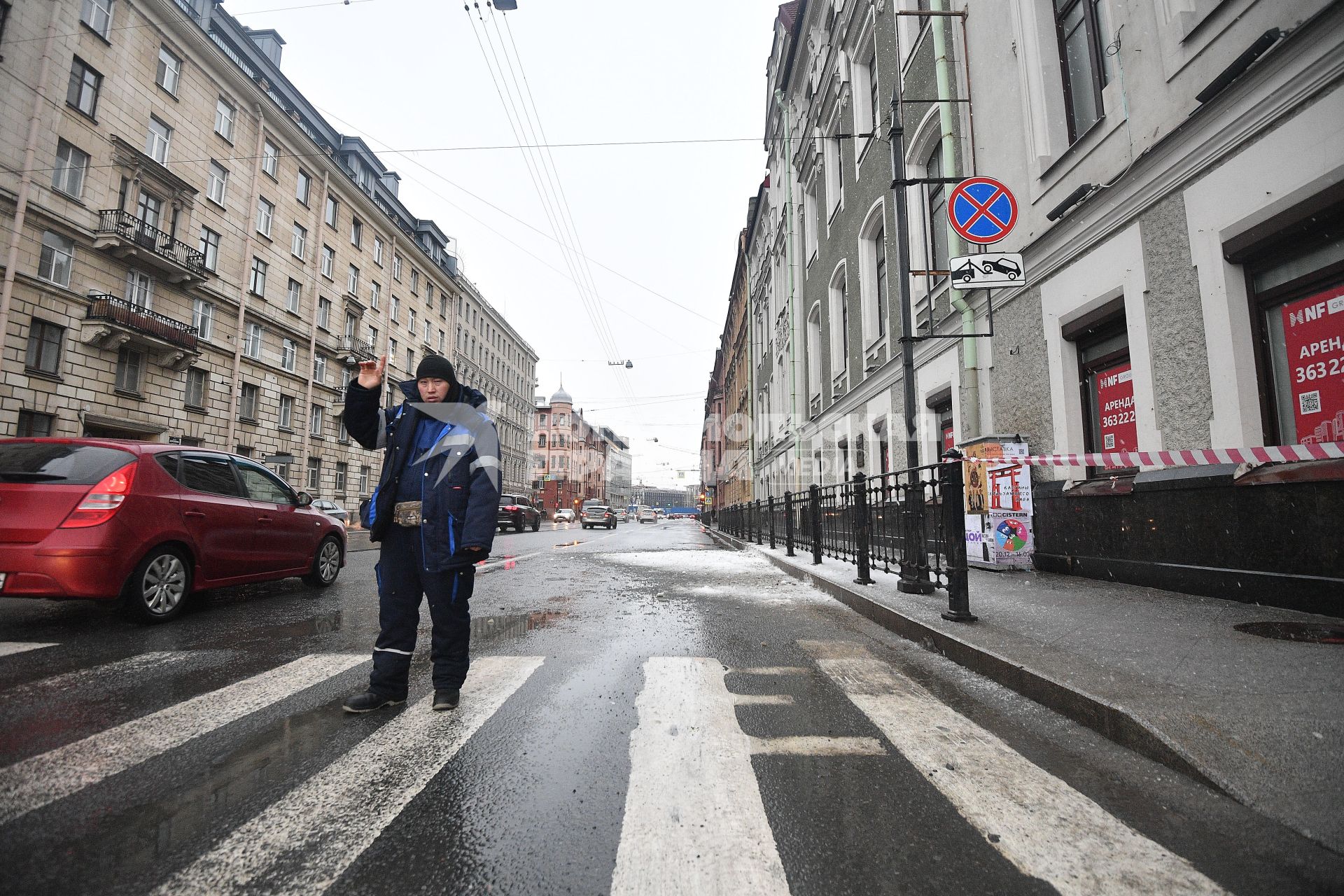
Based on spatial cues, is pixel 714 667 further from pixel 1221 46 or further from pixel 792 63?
pixel 792 63

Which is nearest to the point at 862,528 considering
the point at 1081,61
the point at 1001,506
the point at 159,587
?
the point at 1001,506

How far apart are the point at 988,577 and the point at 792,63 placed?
67.0 ft

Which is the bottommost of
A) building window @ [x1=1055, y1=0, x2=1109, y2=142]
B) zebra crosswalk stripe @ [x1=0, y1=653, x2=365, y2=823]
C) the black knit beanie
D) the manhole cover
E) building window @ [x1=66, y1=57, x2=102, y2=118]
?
zebra crosswalk stripe @ [x1=0, y1=653, x2=365, y2=823]

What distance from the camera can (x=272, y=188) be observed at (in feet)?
90.7

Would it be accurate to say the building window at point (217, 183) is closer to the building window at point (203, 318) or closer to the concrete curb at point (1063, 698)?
the building window at point (203, 318)

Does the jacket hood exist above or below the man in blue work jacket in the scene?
above

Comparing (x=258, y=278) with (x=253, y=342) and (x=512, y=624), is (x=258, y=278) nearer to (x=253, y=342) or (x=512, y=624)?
(x=253, y=342)

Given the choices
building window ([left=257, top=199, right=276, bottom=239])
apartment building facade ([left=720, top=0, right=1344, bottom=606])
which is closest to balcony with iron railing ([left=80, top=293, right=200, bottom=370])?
building window ([left=257, top=199, right=276, bottom=239])

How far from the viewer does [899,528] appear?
261 inches

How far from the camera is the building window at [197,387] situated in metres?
23.2

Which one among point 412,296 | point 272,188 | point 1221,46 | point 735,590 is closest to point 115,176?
point 272,188

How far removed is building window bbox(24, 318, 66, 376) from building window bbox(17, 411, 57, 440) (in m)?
1.26

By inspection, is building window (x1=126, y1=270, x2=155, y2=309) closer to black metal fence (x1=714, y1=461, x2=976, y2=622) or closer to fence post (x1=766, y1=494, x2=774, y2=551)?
fence post (x1=766, y1=494, x2=774, y2=551)

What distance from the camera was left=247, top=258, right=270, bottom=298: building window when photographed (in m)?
26.4
